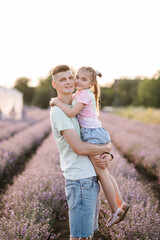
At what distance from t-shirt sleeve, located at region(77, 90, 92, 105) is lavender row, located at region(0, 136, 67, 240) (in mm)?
1142

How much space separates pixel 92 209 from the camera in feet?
5.27

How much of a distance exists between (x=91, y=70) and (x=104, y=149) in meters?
0.67

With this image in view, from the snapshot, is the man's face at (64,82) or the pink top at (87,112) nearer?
the man's face at (64,82)

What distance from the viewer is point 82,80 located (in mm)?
1886

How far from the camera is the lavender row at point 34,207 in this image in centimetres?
196

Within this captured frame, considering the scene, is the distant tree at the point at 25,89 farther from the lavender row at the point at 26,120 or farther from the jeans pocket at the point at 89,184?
the jeans pocket at the point at 89,184

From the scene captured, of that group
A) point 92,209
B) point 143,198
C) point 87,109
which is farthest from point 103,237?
point 87,109

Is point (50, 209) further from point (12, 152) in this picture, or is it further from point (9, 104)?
point (9, 104)

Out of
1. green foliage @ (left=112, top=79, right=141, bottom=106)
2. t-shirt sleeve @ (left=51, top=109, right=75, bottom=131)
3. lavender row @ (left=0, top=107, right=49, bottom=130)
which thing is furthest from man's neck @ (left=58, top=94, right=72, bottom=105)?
green foliage @ (left=112, top=79, right=141, bottom=106)

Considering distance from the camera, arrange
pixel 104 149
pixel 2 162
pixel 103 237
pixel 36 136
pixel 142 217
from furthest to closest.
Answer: pixel 36 136
pixel 2 162
pixel 103 237
pixel 142 217
pixel 104 149

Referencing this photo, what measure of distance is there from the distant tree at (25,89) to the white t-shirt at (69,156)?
6217 cm

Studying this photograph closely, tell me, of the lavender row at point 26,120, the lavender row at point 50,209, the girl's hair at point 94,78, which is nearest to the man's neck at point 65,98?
the girl's hair at point 94,78

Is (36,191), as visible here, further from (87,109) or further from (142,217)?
(87,109)

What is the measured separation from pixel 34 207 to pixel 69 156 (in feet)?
3.13
